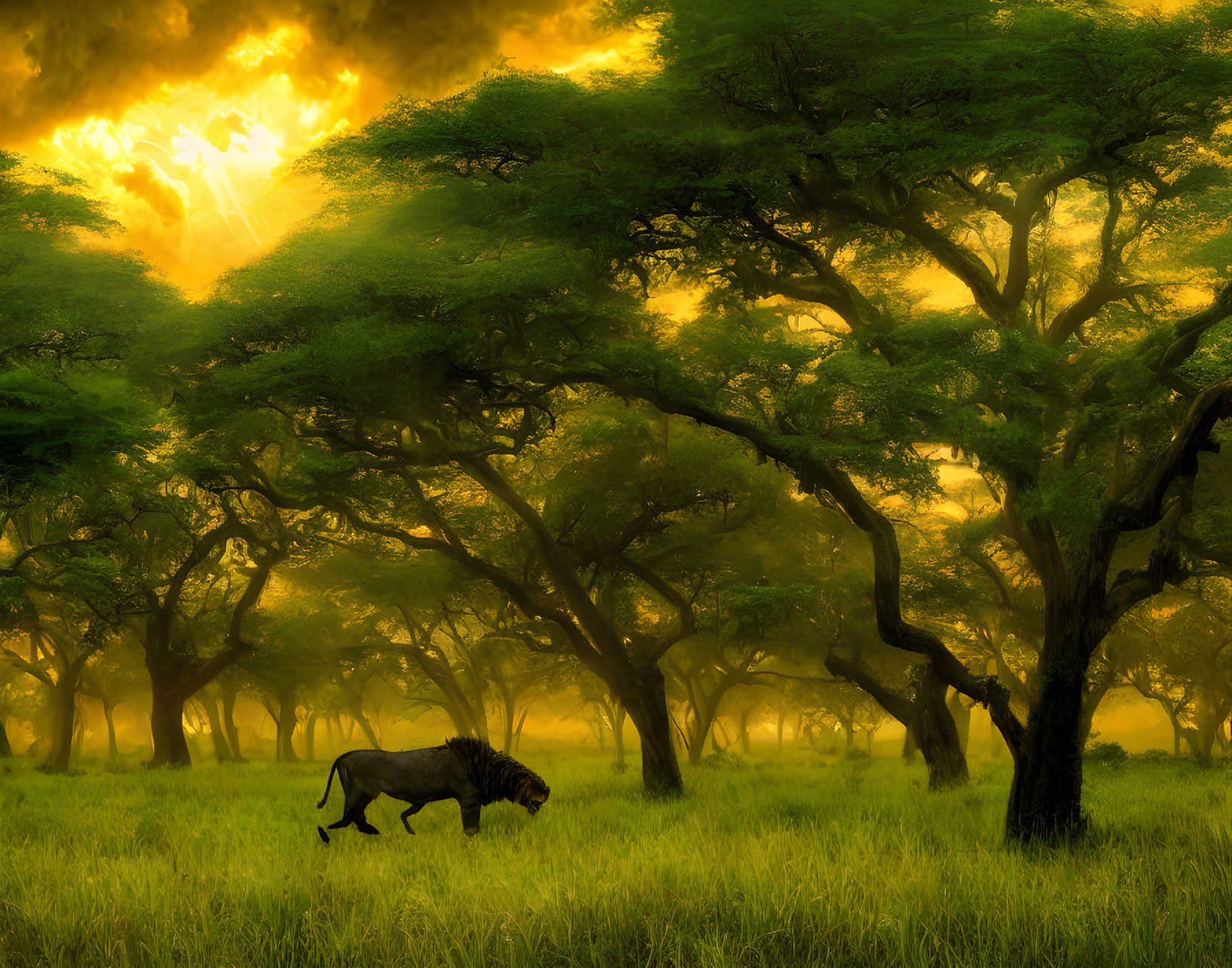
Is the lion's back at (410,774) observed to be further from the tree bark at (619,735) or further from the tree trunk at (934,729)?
the tree bark at (619,735)

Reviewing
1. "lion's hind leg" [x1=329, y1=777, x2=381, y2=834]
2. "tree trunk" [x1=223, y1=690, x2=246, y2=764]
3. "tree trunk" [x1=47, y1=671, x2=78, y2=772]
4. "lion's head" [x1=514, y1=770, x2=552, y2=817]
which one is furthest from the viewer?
"tree trunk" [x1=223, y1=690, x2=246, y2=764]

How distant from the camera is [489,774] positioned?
35.0 feet

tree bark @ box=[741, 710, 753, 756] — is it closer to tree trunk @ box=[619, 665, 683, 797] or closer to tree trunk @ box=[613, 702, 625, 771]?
tree trunk @ box=[613, 702, 625, 771]

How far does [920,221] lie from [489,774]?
9.81 m

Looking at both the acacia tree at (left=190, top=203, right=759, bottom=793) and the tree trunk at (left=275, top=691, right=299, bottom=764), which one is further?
the tree trunk at (left=275, top=691, right=299, bottom=764)

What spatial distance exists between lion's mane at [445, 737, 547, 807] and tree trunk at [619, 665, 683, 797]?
629 centimetres

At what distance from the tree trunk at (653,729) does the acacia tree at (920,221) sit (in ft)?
20.2

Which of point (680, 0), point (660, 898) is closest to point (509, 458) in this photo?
point (680, 0)

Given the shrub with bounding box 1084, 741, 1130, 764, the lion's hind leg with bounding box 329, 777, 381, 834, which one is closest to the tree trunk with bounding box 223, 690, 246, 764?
the lion's hind leg with bounding box 329, 777, 381, 834

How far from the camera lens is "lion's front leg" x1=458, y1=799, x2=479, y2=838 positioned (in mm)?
10602

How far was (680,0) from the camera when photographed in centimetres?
1033

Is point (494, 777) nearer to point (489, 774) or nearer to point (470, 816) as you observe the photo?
point (489, 774)

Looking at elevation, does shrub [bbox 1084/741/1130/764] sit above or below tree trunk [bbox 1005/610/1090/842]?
below

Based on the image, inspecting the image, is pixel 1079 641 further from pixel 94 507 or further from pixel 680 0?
pixel 94 507
